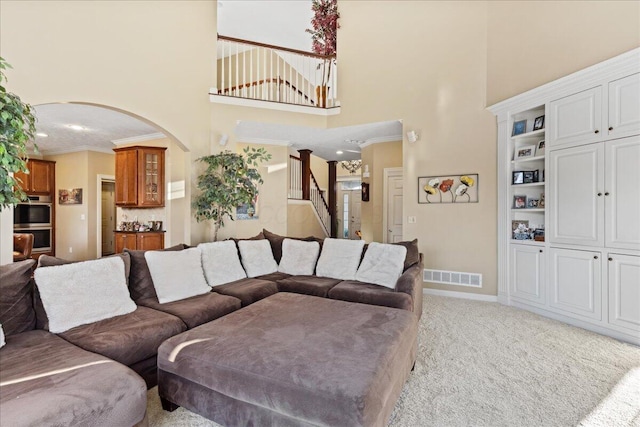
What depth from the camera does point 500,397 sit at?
2.06 metres

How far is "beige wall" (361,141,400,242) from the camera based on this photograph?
5914 mm

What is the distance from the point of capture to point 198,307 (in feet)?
8.38

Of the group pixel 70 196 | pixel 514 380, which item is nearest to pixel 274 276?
pixel 514 380

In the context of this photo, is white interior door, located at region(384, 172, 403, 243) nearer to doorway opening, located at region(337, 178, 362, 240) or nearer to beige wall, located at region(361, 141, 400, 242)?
beige wall, located at region(361, 141, 400, 242)

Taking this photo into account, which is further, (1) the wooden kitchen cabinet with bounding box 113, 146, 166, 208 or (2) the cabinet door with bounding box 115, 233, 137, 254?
(1) the wooden kitchen cabinet with bounding box 113, 146, 166, 208

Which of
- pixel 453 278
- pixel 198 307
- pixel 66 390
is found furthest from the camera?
pixel 453 278

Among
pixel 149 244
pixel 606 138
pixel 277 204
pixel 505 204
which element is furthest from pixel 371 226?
pixel 149 244

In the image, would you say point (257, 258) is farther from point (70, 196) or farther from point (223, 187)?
point (70, 196)

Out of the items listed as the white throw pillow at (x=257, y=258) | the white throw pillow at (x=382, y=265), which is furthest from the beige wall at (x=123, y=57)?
the white throw pillow at (x=382, y=265)

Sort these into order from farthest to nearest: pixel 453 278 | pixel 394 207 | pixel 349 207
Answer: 1. pixel 349 207
2. pixel 394 207
3. pixel 453 278

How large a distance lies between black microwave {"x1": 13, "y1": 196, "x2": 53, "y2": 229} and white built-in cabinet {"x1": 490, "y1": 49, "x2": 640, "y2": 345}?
8.95 meters

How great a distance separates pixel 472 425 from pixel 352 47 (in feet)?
17.0

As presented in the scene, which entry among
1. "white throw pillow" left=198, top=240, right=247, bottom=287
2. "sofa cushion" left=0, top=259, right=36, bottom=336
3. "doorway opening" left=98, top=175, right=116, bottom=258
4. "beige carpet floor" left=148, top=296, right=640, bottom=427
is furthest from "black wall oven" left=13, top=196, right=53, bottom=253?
"beige carpet floor" left=148, top=296, right=640, bottom=427

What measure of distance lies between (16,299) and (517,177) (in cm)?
498
